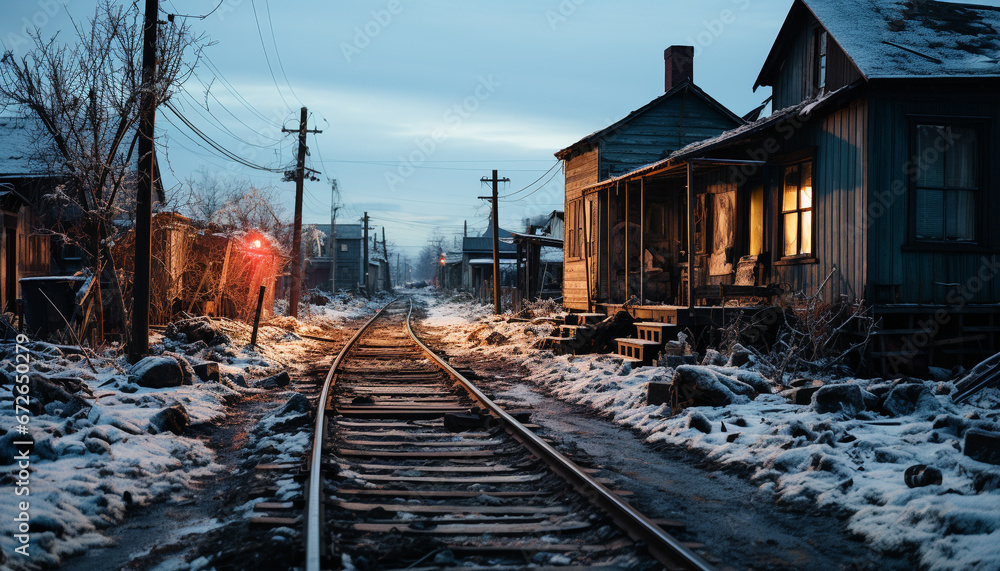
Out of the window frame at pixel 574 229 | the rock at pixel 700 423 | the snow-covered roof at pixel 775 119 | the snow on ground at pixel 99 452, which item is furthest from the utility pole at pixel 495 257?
the rock at pixel 700 423

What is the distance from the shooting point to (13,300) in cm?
1678

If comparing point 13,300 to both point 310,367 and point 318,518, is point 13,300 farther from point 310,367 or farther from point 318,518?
point 318,518

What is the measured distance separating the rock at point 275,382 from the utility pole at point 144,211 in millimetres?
1836

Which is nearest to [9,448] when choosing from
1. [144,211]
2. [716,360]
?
[144,211]

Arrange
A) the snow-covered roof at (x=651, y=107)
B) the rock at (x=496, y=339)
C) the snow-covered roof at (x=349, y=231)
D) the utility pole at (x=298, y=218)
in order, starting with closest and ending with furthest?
the rock at (x=496, y=339)
the snow-covered roof at (x=651, y=107)
the utility pole at (x=298, y=218)
the snow-covered roof at (x=349, y=231)

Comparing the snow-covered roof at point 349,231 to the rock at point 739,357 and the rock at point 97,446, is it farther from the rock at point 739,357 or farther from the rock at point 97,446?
the rock at point 97,446

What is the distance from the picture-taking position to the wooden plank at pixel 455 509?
452 centimetres

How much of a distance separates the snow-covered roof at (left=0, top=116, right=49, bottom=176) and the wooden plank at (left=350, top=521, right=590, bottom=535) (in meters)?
16.1

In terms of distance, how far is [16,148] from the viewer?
64.7 ft

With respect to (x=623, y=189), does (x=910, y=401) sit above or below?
below

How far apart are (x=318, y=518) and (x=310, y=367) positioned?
982 centimetres

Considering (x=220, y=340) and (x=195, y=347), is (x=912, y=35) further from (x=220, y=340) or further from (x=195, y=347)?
(x=195, y=347)

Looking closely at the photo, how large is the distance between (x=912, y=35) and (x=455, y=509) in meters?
12.3

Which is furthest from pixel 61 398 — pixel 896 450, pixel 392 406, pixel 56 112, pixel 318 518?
pixel 896 450
